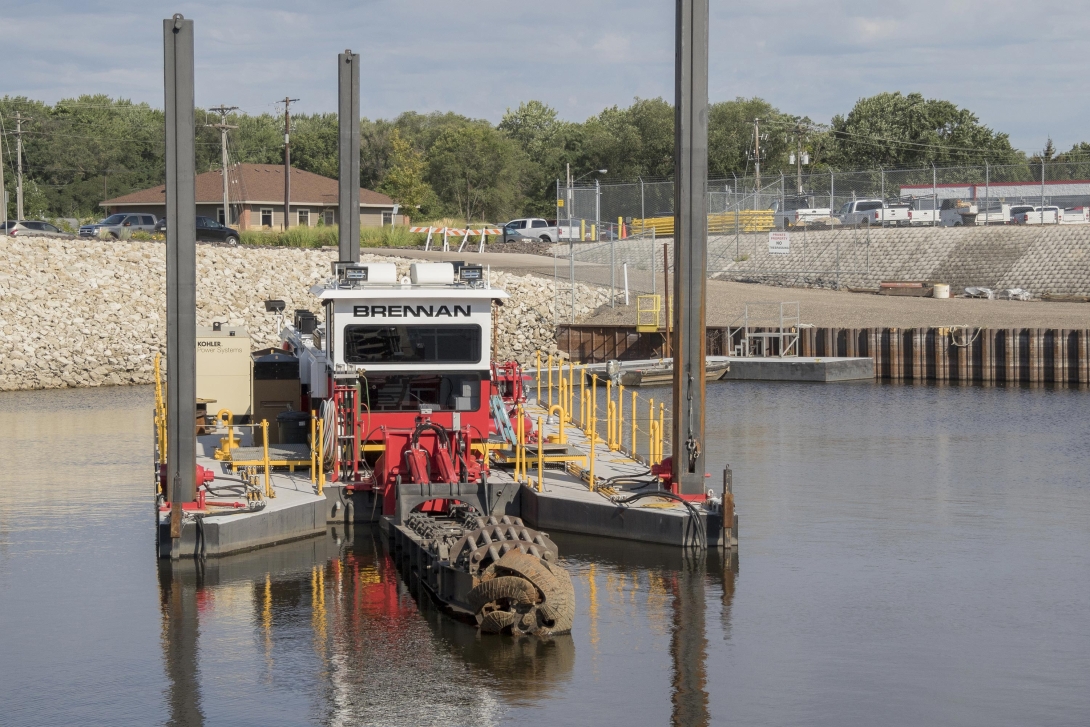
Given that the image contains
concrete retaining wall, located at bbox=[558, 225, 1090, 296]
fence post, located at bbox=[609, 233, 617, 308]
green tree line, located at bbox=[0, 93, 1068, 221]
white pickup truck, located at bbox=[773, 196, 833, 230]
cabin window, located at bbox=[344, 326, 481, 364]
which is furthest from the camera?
green tree line, located at bbox=[0, 93, 1068, 221]

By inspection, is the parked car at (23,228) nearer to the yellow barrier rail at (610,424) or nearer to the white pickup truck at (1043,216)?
the yellow barrier rail at (610,424)

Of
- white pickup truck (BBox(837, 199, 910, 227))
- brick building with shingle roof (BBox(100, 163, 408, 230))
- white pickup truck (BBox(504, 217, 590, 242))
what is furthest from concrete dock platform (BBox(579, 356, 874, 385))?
brick building with shingle roof (BBox(100, 163, 408, 230))

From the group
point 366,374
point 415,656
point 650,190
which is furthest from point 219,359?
point 650,190

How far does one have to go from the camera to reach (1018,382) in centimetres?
4247

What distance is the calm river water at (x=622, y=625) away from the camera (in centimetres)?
1198

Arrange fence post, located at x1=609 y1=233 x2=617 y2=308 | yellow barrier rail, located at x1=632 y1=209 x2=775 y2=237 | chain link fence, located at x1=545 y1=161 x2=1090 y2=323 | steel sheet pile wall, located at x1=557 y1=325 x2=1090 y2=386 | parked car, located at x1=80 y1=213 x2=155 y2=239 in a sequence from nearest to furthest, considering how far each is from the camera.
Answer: steel sheet pile wall, located at x1=557 y1=325 x2=1090 y2=386
fence post, located at x1=609 y1=233 x2=617 y2=308
chain link fence, located at x1=545 y1=161 x2=1090 y2=323
yellow barrier rail, located at x1=632 y1=209 x2=775 y2=237
parked car, located at x1=80 y1=213 x2=155 y2=239

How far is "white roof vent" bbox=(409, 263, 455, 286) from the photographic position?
19.0m

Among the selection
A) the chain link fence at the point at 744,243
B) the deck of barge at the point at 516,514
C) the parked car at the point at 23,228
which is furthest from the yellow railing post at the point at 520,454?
the parked car at the point at 23,228

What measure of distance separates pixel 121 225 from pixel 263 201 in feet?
52.3

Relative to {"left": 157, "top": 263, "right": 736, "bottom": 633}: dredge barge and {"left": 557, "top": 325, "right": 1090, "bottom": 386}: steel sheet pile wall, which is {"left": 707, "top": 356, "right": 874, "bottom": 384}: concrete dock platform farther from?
{"left": 157, "top": 263, "right": 736, "bottom": 633}: dredge barge

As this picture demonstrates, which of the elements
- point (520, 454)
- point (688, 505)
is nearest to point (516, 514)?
point (520, 454)

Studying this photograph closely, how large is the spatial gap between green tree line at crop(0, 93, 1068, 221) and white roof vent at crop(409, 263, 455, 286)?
7478 centimetres

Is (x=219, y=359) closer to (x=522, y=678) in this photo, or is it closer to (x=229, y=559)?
(x=229, y=559)

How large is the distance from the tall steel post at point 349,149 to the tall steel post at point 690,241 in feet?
28.7
